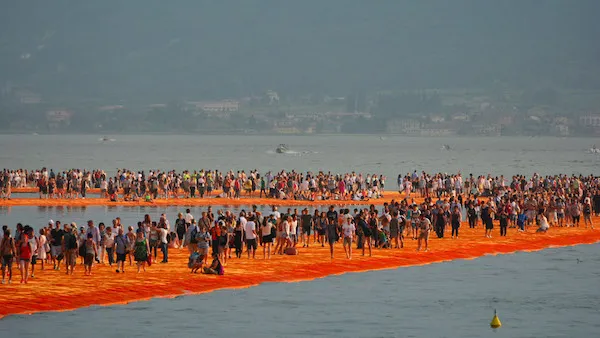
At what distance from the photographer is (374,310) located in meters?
39.8

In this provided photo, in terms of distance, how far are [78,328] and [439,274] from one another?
16.5m

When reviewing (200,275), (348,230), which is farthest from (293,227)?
(200,275)

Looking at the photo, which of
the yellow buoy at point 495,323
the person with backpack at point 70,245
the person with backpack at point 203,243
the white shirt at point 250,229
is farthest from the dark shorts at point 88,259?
the yellow buoy at point 495,323

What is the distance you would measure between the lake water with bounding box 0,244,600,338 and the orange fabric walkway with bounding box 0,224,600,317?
51 cm

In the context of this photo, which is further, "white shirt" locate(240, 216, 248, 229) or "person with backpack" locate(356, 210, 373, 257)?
"person with backpack" locate(356, 210, 373, 257)

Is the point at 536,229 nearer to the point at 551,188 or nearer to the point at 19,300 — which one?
the point at 551,188

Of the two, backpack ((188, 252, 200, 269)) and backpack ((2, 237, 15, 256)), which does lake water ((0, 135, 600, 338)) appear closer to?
backpack ((188, 252, 200, 269))

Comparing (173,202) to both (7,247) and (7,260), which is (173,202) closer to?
(7,260)

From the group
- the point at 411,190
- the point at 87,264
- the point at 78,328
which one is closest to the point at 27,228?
the point at 87,264

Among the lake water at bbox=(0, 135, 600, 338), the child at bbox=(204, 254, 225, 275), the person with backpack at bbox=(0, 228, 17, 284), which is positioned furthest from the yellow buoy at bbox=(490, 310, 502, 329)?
the person with backpack at bbox=(0, 228, 17, 284)

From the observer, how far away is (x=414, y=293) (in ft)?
141

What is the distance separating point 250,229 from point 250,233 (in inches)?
8.5

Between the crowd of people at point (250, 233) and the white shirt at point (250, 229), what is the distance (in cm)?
3

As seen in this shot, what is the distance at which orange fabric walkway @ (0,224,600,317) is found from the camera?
38.0 meters
